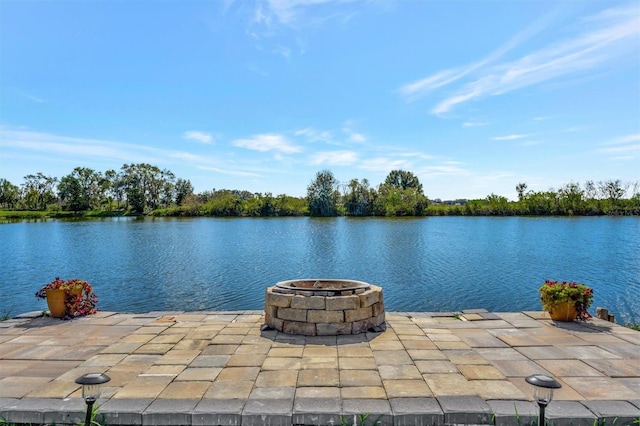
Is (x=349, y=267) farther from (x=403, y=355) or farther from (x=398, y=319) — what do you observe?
(x=403, y=355)

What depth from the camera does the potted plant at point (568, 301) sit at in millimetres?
6555

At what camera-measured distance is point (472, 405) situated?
364 cm

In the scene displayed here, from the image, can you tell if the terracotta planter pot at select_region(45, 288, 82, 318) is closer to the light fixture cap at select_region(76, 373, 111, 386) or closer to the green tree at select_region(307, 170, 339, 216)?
the light fixture cap at select_region(76, 373, 111, 386)

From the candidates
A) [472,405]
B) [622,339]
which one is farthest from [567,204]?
[472,405]

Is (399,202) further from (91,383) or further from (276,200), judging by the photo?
(91,383)

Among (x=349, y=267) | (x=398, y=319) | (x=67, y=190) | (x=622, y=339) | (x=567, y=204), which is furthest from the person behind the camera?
(x=67, y=190)

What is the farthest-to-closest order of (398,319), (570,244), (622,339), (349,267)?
(570,244) → (349,267) → (398,319) → (622,339)

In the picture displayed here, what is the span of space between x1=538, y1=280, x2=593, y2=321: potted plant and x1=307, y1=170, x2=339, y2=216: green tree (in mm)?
54430

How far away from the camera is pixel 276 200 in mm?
64688

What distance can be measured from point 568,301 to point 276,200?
59452 mm

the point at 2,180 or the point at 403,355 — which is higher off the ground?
the point at 2,180

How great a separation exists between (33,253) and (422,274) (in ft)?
72.8

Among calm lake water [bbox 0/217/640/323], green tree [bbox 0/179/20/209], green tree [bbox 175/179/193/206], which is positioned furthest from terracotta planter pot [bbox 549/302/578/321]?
green tree [bbox 0/179/20/209]

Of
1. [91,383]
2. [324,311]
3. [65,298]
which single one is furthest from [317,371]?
[65,298]
